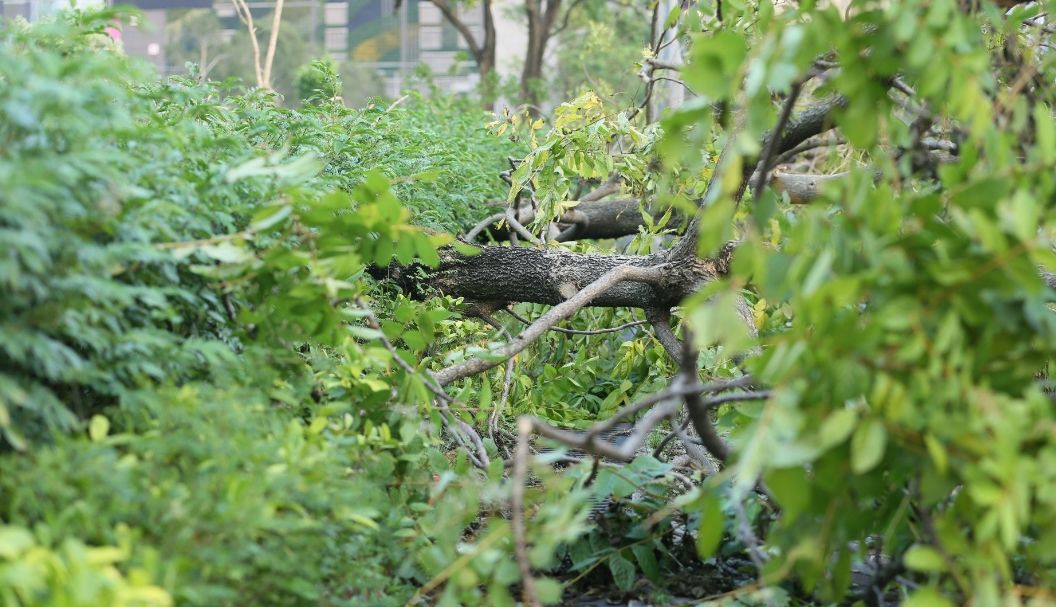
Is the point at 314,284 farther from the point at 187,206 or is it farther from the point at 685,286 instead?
the point at 685,286

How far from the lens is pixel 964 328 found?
156 cm

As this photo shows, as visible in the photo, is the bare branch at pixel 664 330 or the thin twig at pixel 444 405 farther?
the bare branch at pixel 664 330

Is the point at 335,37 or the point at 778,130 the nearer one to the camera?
the point at 778,130

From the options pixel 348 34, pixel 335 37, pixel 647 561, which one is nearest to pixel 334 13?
pixel 335 37

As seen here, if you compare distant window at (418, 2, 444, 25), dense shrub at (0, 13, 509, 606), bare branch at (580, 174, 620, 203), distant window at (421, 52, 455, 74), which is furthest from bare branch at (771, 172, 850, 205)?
distant window at (418, 2, 444, 25)

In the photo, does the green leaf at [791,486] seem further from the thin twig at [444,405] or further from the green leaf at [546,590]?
the thin twig at [444,405]

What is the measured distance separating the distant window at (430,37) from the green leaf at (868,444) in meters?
17.0

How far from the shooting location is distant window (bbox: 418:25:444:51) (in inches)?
706

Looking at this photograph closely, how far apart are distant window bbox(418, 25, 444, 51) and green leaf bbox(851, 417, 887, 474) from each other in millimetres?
17021

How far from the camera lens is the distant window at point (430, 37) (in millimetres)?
17938

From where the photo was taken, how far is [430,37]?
717 inches

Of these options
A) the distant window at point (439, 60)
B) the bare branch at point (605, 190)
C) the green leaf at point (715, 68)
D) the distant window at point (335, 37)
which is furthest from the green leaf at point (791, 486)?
the distant window at point (335, 37)

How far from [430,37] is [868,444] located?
689 inches

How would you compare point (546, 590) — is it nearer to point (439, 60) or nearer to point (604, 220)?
point (604, 220)
